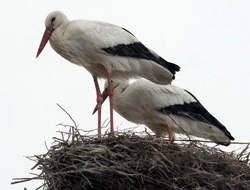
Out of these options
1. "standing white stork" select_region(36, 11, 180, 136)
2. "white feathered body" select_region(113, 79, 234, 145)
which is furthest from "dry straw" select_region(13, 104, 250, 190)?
"white feathered body" select_region(113, 79, 234, 145)

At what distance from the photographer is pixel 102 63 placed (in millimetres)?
8805

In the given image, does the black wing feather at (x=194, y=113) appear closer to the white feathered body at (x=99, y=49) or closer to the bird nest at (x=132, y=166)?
the white feathered body at (x=99, y=49)

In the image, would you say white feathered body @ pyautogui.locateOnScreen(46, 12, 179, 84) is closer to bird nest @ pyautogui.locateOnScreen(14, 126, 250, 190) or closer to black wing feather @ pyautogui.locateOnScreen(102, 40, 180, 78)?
black wing feather @ pyautogui.locateOnScreen(102, 40, 180, 78)

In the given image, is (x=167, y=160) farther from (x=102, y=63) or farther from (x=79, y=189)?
(x=102, y=63)

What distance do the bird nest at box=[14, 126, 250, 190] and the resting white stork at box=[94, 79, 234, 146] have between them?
172 cm

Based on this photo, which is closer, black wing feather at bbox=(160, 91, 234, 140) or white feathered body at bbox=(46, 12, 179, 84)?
white feathered body at bbox=(46, 12, 179, 84)

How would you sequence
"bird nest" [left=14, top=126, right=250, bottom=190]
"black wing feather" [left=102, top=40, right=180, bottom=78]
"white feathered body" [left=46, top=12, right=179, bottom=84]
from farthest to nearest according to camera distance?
"black wing feather" [left=102, top=40, right=180, bottom=78] → "white feathered body" [left=46, top=12, right=179, bottom=84] → "bird nest" [left=14, top=126, right=250, bottom=190]

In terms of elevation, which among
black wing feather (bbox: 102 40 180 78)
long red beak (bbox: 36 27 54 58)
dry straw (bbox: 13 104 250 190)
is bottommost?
dry straw (bbox: 13 104 250 190)

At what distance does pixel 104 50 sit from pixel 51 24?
65 centimetres

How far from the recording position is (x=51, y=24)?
889 cm

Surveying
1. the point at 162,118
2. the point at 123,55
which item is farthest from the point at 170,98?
the point at 123,55

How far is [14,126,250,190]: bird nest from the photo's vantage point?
7363 mm

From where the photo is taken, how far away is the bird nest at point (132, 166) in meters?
7.36

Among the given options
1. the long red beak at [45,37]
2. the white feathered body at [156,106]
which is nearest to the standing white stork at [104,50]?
the long red beak at [45,37]
